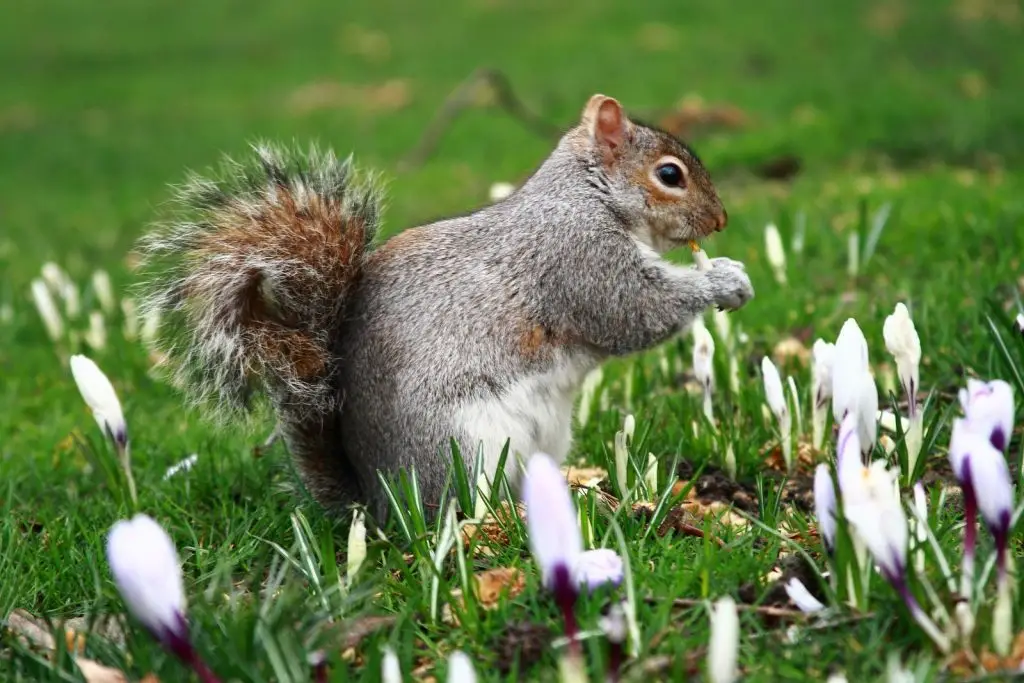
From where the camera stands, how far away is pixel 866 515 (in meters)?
2.04

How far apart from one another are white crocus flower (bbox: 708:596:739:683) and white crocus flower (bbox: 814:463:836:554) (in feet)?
1.41

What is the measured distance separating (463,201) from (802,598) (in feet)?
21.7

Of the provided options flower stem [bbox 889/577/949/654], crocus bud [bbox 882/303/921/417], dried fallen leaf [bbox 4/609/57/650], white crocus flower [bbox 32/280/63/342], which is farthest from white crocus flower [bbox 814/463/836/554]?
white crocus flower [bbox 32/280/63/342]

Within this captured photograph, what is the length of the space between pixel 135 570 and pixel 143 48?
Answer: 54.4ft

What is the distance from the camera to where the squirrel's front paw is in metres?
3.54

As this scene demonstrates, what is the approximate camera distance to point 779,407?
3359 millimetres

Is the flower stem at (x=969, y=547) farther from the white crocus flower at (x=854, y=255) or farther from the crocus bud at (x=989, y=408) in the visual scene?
the white crocus flower at (x=854, y=255)

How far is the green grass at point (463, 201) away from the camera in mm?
2498

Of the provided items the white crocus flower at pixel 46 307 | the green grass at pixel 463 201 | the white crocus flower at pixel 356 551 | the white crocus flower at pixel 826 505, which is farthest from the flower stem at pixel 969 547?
the white crocus flower at pixel 46 307

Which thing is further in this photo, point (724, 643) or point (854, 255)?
point (854, 255)

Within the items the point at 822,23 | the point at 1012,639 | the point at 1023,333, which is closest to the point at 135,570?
the point at 1012,639

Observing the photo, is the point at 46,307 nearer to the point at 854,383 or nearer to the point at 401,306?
the point at 401,306

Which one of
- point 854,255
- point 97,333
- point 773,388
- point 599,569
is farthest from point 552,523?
point 97,333

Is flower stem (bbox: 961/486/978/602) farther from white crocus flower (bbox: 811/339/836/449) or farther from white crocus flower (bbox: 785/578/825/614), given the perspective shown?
white crocus flower (bbox: 811/339/836/449)
